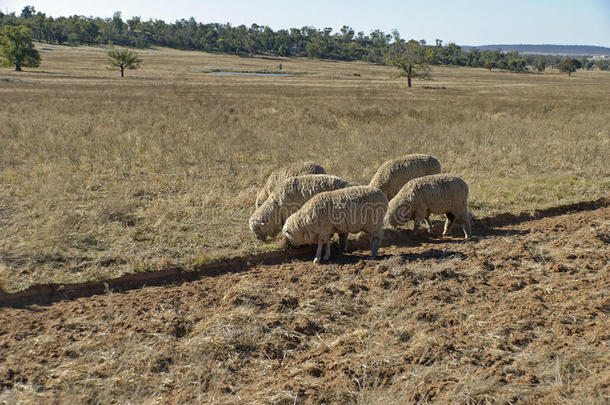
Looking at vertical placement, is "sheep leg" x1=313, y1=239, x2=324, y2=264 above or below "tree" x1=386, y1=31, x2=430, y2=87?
below

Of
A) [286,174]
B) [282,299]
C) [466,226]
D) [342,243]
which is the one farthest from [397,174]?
[282,299]

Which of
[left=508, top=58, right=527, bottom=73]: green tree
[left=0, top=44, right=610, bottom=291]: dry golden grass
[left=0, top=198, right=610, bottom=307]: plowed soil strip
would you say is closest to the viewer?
[left=0, top=198, right=610, bottom=307]: plowed soil strip

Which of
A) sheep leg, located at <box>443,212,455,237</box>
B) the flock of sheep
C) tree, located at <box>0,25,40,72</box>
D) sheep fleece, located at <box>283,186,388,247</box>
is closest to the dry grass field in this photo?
sheep leg, located at <box>443,212,455,237</box>

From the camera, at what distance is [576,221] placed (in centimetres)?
1011

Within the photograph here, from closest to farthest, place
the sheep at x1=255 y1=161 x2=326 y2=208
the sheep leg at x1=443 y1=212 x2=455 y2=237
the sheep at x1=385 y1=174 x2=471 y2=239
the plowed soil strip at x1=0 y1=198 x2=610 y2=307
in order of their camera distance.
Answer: the plowed soil strip at x1=0 y1=198 x2=610 y2=307, the sheep at x1=385 y1=174 x2=471 y2=239, the sheep leg at x1=443 y1=212 x2=455 y2=237, the sheep at x1=255 y1=161 x2=326 y2=208

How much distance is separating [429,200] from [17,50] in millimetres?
74296

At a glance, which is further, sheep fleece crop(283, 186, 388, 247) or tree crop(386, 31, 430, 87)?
tree crop(386, 31, 430, 87)

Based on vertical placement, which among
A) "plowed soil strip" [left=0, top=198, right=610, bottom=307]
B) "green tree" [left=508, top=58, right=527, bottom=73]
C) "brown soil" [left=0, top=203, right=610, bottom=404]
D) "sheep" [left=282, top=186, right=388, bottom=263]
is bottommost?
"plowed soil strip" [left=0, top=198, right=610, bottom=307]

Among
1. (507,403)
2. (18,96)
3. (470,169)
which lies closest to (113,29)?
(18,96)

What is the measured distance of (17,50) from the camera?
66375 mm

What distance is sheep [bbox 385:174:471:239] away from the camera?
9.30m

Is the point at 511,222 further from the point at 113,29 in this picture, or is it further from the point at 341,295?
the point at 113,29

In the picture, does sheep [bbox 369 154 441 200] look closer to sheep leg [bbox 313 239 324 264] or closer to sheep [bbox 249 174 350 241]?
sheep [bbox 249 174 350 241]

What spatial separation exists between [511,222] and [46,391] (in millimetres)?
9410
